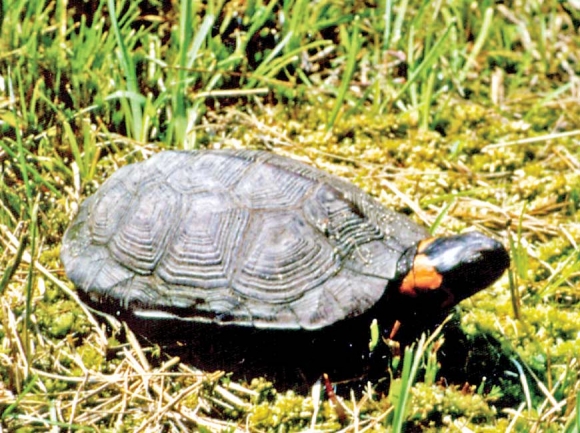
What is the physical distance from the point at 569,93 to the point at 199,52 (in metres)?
2.20

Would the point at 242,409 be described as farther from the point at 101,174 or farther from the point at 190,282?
the point at 101,174

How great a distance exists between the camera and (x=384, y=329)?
7.15 feet

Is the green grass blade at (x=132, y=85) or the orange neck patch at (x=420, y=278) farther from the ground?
the green grass blade at (x=132, y=85)

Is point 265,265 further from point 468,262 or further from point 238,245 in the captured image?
point 468,262

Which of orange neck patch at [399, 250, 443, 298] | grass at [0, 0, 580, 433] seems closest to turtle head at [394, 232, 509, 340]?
orange neck patch at [399, 250, 443, 298]

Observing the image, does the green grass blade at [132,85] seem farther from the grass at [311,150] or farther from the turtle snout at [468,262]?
the turtle snout at [468,262]

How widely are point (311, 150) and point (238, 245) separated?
1.15 meters

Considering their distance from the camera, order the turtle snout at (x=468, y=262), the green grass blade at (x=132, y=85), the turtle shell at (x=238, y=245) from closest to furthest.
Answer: the turtle snout at (x=468, y=262) < the turtle shell at (x=238, y=245) < the green grass blade at (x=132, y=85)

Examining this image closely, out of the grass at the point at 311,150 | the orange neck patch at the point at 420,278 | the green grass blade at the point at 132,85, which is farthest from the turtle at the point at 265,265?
the green grass blade at the point at 132,85

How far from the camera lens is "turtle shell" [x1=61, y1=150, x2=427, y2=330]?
2.07 m

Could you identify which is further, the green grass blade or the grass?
the green grass blade

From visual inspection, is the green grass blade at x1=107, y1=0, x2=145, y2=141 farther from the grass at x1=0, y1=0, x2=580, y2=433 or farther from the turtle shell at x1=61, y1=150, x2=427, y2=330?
the turtle shell at x1=61, y1=150, x2=427, y2=330

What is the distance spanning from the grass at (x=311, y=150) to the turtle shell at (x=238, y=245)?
0.19 metres

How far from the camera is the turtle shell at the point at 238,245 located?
2.07 metres
